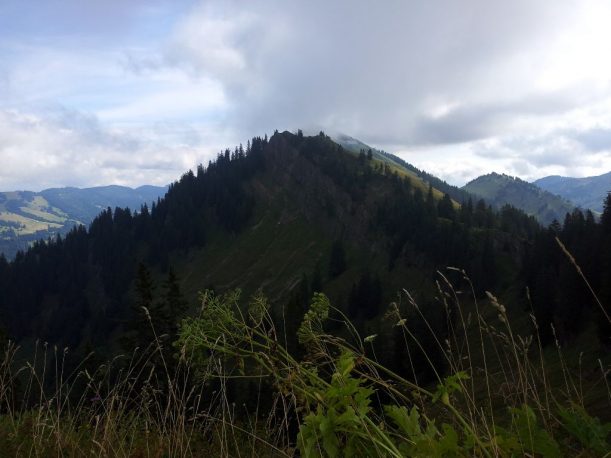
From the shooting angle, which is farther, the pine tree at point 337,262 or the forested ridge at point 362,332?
the pine tree at point 337,262

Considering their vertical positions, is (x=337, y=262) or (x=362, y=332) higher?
(x=337, y=262)

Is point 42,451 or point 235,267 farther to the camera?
point 235,267

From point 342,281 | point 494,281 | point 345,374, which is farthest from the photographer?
point 342,281

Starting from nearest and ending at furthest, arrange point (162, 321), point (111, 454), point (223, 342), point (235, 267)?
point (223, 342), point (111, 454), point (162, 321), point (235, 267)

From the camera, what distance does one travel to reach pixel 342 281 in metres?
158

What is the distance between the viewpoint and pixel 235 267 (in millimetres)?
191125

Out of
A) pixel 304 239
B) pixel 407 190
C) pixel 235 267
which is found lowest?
pixel 235 267

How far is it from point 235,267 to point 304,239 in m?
32.2

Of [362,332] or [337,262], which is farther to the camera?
[337,262]

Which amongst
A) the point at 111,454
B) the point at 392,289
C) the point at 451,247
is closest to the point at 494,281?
the point at 451,247

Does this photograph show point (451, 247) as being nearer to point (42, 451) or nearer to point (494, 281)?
point (494, 281)

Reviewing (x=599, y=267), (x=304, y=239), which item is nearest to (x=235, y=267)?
(x=304, y=239)

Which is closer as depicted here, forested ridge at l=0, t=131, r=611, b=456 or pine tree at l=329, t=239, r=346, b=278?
forested ridge at l=0, t=131, r=611, b=456

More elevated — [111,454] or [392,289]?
[111,454]
